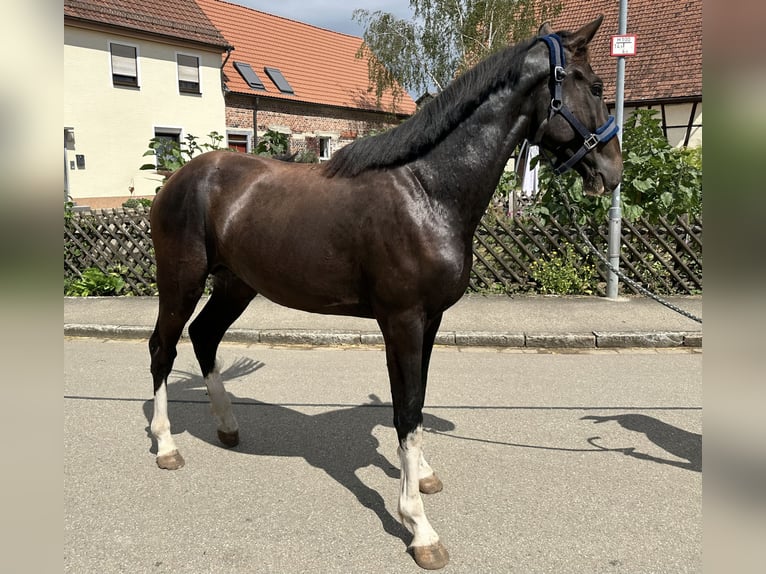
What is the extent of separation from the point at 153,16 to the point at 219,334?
19063 millimetres

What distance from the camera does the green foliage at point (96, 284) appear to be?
8273 mm

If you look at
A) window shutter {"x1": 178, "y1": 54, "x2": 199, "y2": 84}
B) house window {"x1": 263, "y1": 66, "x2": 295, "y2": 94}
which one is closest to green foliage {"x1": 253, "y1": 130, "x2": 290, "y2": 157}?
window shutter {"x1": 178, "y1": 54, "x2": 199, "y2": 84}

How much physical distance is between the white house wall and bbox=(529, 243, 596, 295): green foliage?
41.8 feet

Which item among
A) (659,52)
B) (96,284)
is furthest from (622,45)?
(659,52)

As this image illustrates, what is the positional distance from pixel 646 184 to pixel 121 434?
23.2 ft

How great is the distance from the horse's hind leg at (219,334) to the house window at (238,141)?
63.8ft

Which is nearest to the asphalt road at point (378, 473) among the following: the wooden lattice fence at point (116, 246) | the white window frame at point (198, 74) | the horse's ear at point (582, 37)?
the horse's ear at point (582, 37)

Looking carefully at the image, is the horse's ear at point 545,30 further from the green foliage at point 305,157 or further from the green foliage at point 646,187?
the green foliage at point 646,187

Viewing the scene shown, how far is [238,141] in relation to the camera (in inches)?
869

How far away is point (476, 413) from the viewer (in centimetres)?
411

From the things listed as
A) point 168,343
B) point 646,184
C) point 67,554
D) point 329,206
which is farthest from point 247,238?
point 646,184

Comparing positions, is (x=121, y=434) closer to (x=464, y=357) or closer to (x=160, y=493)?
(x=160, y=493)

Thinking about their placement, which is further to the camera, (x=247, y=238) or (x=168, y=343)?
(x=168, y=343)
